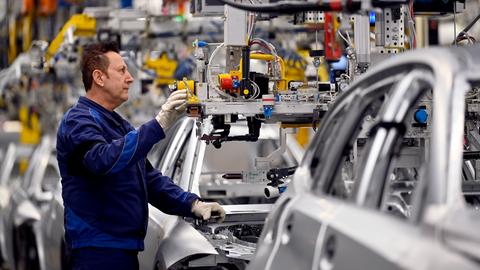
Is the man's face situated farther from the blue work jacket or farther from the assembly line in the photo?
the blue work jacket

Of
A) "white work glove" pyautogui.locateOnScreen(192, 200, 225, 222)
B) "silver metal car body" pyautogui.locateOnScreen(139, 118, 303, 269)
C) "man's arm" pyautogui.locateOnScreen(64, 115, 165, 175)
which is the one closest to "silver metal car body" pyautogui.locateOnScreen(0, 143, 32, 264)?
"silver metal car body" pyautogui.locateOnScreen(139, 118, 303, 269)

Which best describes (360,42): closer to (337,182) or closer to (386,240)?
(337,182)

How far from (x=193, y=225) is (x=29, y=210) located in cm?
597

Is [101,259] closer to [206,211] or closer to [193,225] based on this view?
[206,211]

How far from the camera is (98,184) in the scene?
7695 mm

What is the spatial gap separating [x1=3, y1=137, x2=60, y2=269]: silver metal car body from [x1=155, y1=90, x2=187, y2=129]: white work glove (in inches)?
239

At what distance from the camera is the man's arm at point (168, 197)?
8.27 metres

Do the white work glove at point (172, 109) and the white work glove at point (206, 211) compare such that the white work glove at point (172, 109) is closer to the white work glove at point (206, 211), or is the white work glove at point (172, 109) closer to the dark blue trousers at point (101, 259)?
the white work glove at point (206, 211)

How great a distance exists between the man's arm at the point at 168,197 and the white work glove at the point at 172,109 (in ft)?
2.21

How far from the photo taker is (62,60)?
57.8ft

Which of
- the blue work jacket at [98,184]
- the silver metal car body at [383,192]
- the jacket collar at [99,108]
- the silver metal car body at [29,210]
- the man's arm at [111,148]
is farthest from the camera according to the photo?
the silver metal car body at [29,210]

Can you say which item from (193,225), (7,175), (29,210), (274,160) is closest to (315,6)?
(193,225)

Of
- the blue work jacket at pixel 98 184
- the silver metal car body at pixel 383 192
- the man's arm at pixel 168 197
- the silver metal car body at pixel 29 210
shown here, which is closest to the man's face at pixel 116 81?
the blue work jacket at pixel 98 184

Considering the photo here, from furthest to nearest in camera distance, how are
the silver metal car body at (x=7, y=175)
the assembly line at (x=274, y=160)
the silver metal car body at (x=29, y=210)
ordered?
the silver metal car body at (x=7, y=175), the silver metal car body at (x=29, y=210), the assembly line at (x=274, y=160)
